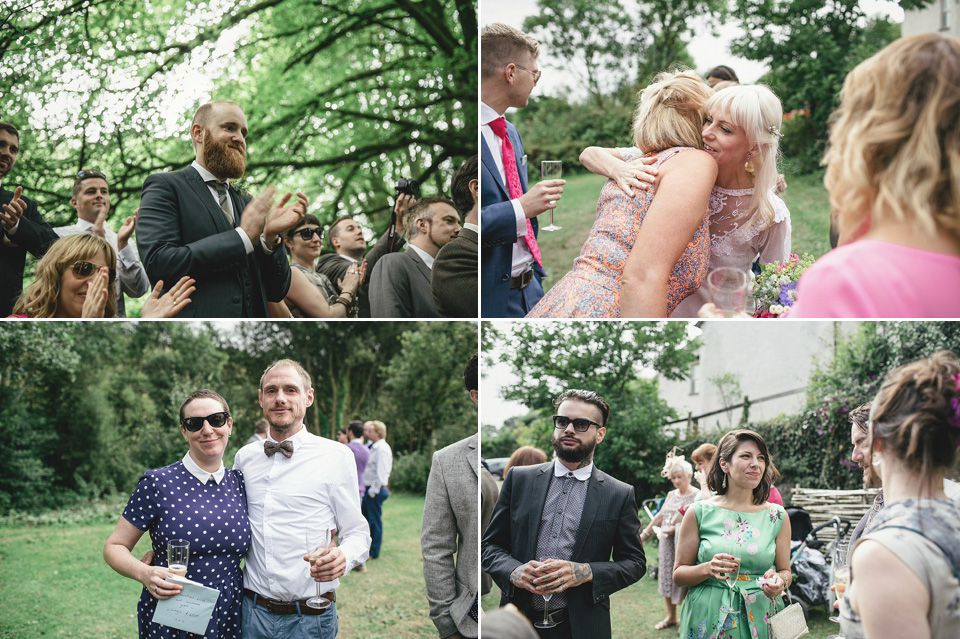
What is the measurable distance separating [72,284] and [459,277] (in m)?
1.97

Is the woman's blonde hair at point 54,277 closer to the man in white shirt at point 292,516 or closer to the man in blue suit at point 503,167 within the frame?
the man in white shirt at point 292,516

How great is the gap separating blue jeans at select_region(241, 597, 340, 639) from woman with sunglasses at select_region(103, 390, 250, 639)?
5 centimetres

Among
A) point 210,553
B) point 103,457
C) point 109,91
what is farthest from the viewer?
point 103,457

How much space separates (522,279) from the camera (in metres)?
3.59

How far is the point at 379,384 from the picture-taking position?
745 centimetres

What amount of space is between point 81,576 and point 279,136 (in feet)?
13.2

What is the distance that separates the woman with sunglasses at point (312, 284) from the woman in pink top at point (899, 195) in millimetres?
2822

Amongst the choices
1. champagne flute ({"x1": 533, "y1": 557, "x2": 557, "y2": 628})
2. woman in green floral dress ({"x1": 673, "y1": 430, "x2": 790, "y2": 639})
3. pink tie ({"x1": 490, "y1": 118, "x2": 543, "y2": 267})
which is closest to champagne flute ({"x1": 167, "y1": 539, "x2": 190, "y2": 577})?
champagne flute ({"x1": 533, "y1": 557, "x2": 557, "y2": 628})

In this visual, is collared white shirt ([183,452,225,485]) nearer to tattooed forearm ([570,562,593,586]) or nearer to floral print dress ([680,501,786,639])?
tattooed forearm ([570,562,593,586])

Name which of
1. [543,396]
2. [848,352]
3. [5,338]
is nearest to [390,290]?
[543,396]

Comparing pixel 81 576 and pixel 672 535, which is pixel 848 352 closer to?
pixel 672 535

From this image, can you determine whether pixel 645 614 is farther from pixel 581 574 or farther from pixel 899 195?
pixel 899 195

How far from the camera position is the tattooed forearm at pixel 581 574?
107 inches

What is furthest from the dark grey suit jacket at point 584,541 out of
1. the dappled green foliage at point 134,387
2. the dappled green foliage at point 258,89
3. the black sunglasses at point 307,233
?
the dappled green foliage at point 134,387
